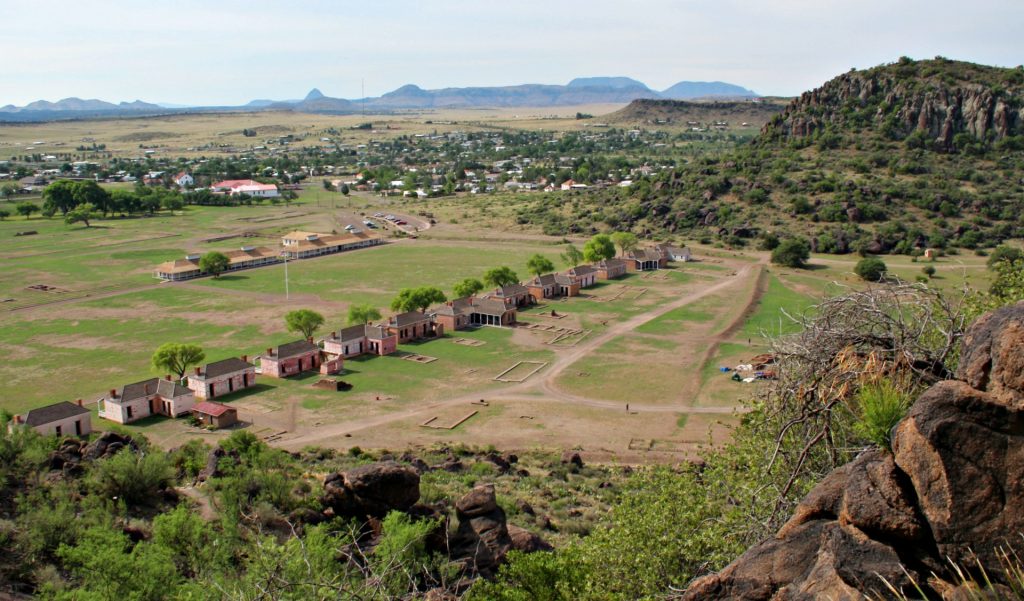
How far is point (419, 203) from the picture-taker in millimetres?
156000

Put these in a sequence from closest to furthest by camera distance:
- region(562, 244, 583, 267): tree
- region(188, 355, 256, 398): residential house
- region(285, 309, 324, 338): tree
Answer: region(188, 355, 256, 398): residential house, region(285, 309, 324, 338): tree, region(562, 244, 583, 267): tree

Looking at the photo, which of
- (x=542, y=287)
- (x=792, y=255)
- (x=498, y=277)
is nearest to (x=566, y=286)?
(x=542, y=287)

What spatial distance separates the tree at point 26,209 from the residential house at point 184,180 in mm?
38415

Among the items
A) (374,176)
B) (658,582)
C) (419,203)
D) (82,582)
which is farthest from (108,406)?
(374,176)

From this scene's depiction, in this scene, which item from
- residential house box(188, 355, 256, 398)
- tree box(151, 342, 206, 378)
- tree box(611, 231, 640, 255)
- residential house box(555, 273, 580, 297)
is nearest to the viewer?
residential house box(188, 355, 256, 398)

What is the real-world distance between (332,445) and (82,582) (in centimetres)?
2170

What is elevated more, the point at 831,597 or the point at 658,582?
the point at 831,597

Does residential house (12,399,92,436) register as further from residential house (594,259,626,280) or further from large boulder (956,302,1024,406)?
residential house (594,259,626,280)

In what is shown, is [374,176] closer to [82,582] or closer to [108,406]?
[108,406]

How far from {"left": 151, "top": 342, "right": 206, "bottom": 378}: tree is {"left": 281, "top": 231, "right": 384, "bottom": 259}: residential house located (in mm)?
50134

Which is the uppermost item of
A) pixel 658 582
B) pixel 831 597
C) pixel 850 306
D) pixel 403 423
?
pixel 850 306

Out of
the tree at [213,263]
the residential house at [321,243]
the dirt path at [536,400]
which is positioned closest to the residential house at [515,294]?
the dirt path at [536,400]

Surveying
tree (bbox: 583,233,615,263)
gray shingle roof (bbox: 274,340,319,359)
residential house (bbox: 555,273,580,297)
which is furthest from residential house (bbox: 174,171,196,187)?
gray shingle roof (bbox: 274,340,319,359)

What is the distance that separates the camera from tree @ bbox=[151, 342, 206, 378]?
51.0 m
